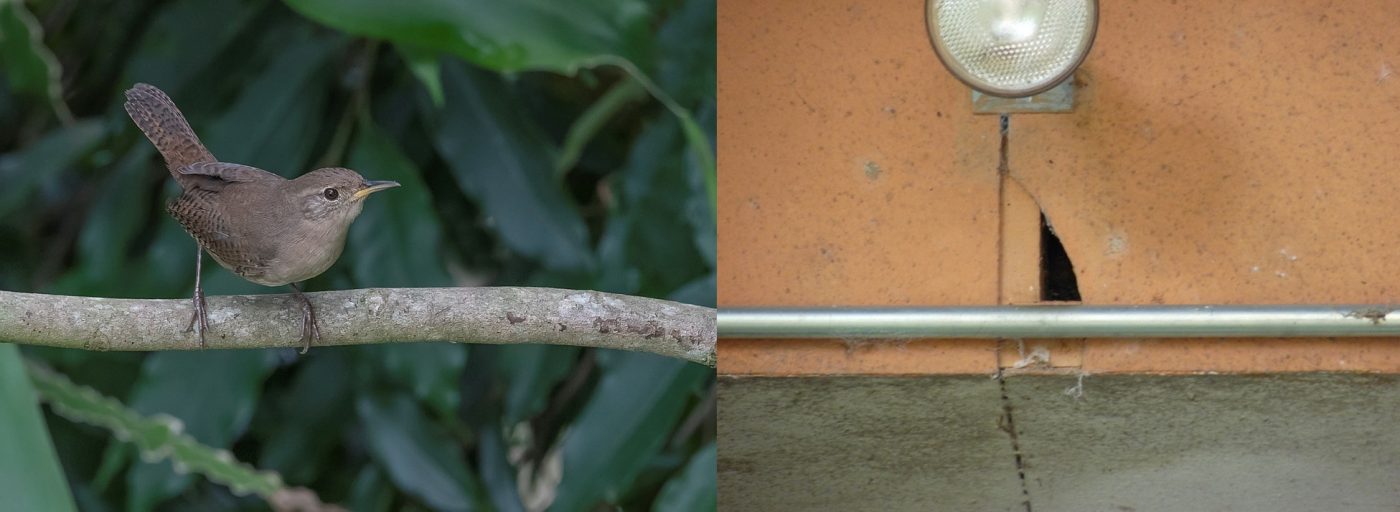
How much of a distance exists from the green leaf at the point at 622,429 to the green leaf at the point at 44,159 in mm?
362

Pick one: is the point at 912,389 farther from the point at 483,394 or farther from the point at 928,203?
the point at 483,394

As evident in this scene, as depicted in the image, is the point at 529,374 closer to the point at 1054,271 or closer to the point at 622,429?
the point at 622,429

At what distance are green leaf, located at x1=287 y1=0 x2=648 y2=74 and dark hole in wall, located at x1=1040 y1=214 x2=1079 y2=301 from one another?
36 centimetres

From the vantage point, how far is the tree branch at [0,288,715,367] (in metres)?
0.53

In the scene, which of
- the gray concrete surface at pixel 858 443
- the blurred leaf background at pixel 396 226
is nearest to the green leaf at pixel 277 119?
the blurred leaf background at pixel 396 226

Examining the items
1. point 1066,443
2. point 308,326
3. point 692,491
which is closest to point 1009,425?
point 1066,443

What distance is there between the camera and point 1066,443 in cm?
86

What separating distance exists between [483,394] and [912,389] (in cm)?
30

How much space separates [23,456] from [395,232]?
22 centimetres

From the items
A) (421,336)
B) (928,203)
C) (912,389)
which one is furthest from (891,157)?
(421,336)

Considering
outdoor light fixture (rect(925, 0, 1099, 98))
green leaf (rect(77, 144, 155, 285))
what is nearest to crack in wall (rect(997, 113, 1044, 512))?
outdoor light fixture (rect(925, 0, 1099, 98))

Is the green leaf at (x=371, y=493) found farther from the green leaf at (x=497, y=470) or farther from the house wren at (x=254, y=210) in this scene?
the house wren at (x=254, y=210)

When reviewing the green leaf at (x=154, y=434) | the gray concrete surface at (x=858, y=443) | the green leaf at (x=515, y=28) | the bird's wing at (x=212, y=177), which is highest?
the green leaf at (x=515, y=28)

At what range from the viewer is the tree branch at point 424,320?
1.73 ft
